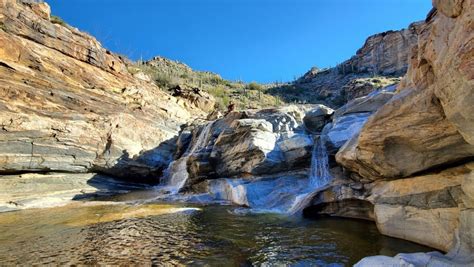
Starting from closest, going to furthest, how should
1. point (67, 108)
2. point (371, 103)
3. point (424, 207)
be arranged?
point (424, 207)
point (371, 103)
point (67, 108)

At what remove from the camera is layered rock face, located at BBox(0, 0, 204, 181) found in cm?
1577

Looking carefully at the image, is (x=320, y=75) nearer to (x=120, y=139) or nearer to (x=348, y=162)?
(x=120, y=139)

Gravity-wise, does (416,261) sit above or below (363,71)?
below

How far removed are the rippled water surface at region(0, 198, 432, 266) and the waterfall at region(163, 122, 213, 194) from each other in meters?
7.28

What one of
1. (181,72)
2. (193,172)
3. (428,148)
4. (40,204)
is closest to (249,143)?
(193,172)

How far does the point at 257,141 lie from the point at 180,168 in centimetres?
713

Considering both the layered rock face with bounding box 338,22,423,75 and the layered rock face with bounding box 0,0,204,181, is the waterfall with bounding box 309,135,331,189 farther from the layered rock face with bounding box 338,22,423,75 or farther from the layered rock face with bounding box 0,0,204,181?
the layered rock face with bounding box 338,22,423,75

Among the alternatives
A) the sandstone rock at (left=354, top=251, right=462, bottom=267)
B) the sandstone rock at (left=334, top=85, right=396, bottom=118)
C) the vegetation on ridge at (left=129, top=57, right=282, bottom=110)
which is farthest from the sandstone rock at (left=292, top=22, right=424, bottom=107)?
the sandstone rock at (left=354, top=251, right=462, bottom=267)

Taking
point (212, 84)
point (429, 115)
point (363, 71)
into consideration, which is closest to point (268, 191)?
point (429, 115)

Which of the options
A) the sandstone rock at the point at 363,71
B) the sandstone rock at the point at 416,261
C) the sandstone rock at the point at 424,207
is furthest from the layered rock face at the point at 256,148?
the sandstone rock at the point at 363,71

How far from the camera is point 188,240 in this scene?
809cm

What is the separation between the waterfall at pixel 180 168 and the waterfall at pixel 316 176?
7222mm

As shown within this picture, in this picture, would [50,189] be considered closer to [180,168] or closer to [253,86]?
[180,168]

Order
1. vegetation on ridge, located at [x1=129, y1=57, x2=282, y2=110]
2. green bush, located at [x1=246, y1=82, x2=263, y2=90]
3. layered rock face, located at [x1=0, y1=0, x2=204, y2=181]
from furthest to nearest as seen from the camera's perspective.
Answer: green bush, located at [x1=246, y1=82, x2=263, y2=90] → vegetation on ridge, located at [x1=129, y1=57, x2=282, y2=110] → layered rock face, located at [x1=0, y1=0, x2=204, y2=181]
